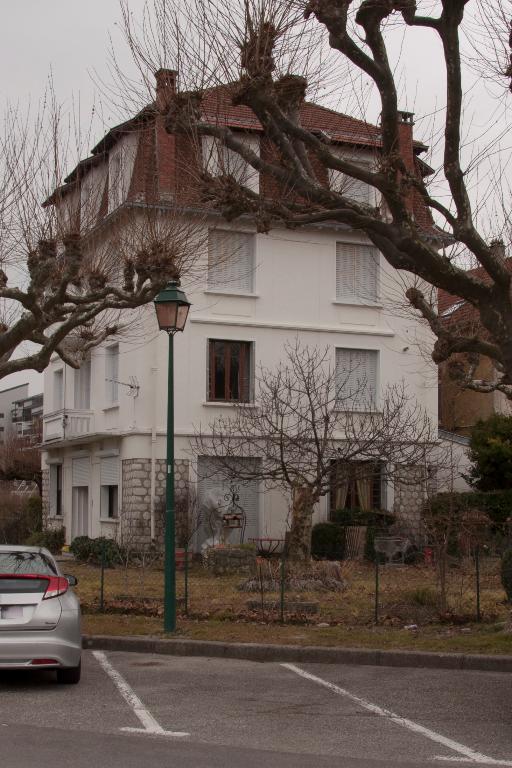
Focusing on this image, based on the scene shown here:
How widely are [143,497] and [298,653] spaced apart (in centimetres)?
1640

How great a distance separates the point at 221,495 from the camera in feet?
94.7

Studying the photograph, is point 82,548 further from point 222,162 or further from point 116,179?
point 222,162

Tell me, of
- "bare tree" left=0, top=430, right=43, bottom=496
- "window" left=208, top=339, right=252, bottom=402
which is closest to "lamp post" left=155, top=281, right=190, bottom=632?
"window" left=208, top=339, right=252, bottom=402

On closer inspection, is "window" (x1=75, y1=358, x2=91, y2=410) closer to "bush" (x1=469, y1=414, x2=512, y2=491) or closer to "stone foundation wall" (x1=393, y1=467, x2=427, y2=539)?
"stone foundation wall" (x1=393, y1=467, x2=427, y2=539)

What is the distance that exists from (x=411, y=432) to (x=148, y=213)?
44.8ft

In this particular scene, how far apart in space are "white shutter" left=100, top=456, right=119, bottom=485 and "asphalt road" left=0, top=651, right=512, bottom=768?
58.5 ft

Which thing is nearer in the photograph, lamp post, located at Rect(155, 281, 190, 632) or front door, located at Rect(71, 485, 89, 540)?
lamp post, located at Rect(155, 281, 190, 632)

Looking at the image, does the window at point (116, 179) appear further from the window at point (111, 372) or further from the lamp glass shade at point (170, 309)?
the window at point (111, 372)

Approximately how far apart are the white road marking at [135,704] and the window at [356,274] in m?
19.7

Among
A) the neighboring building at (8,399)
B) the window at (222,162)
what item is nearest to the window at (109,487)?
the window at (222,162)

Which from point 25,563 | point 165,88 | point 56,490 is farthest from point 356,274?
point 25,563

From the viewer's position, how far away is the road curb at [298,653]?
456 inches

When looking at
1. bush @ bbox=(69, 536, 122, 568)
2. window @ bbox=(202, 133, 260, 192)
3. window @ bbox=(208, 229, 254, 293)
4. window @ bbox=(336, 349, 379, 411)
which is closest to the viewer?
window @ bbox=(202, 133, 260, 192)

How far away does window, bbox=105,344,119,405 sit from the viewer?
1194 inches
